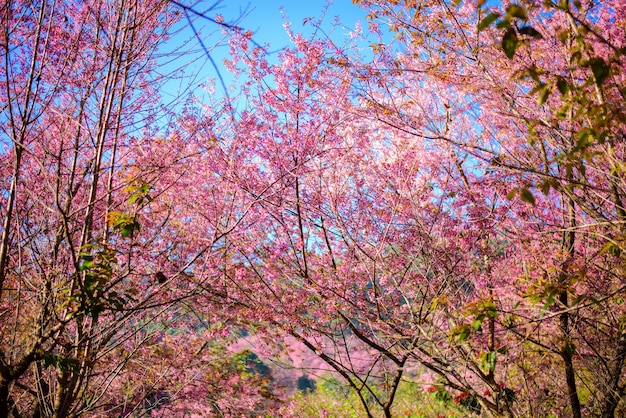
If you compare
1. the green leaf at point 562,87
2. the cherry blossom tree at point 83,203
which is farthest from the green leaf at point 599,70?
the cherry blossom tree at point 83,203

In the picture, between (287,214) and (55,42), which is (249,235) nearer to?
(287,214)

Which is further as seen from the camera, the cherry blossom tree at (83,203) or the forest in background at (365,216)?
the forest in background at (365,216)

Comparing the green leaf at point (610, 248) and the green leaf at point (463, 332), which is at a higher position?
the green leaf at point (610, 248)

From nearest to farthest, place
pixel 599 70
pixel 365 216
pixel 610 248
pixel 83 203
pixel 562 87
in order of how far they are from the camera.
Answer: pixel 599 70 → pixel 562 87 → pixel 610 248 → pixel 83 203 → pixel 365 216

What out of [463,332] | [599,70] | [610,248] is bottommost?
[463,332]

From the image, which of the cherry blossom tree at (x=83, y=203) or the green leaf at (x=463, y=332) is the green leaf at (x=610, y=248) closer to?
the green leaf at (x=463, y=332)

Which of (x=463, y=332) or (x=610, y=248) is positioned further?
(x=610, y=248)

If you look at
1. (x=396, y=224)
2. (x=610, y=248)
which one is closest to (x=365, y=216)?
(x=396, y=224)

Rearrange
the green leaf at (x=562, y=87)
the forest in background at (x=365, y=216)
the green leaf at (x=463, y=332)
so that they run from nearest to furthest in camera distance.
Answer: the green leaf at (x=562, y=87)
the green leaf at (x=463, y=332)
the forest in background at (x=365, y=216)

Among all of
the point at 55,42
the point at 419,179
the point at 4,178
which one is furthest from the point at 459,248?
the point at 4,178

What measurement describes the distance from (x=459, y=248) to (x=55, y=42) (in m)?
5.16

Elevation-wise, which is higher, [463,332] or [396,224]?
[396,224]

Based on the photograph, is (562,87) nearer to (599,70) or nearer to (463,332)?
(599,70)

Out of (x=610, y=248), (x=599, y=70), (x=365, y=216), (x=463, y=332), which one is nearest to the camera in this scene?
(x=599, y=70)
